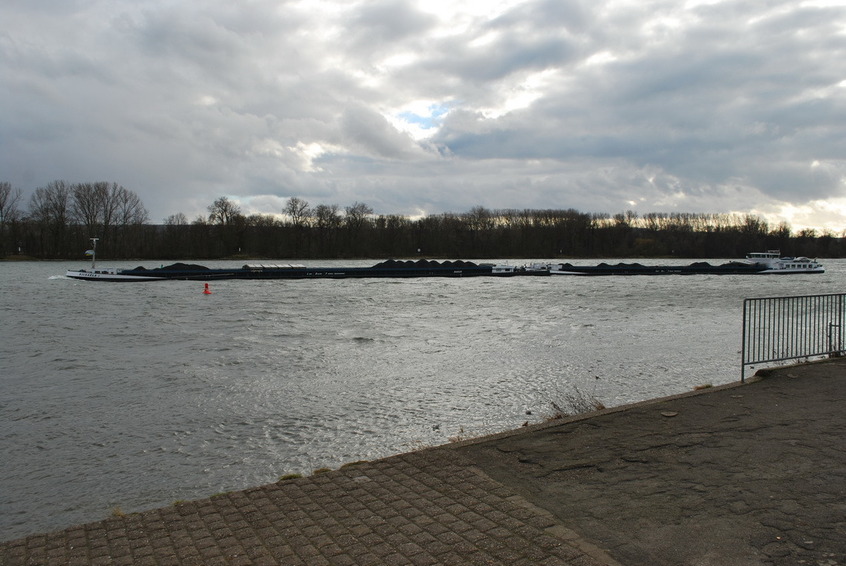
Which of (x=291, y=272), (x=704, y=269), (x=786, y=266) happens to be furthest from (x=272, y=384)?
(x=786, y=266)

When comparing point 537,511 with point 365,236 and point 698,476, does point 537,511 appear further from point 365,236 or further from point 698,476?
point 365,236

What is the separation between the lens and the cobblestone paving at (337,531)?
13.1ft

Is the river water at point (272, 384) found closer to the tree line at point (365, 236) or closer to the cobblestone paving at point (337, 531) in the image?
the cobblestone paving at point (337, 531)

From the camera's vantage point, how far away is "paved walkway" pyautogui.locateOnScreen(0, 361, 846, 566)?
159 inches

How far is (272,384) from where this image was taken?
13.0 m

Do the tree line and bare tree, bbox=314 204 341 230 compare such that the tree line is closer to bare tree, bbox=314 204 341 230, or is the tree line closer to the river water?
bare tree, bbox=314 204 341 230

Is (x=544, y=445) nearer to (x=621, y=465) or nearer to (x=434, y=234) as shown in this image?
(x=621, y=465)

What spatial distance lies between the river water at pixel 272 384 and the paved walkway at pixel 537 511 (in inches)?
88.9

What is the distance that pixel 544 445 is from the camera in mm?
6297

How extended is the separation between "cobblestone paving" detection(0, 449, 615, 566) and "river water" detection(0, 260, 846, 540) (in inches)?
84.4

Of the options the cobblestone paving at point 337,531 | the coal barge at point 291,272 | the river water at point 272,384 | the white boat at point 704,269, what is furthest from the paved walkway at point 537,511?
the white boat at point 704,269

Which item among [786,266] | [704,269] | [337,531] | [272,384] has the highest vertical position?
[786,266]

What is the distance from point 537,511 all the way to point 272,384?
9270mm

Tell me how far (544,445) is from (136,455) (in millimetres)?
5520
